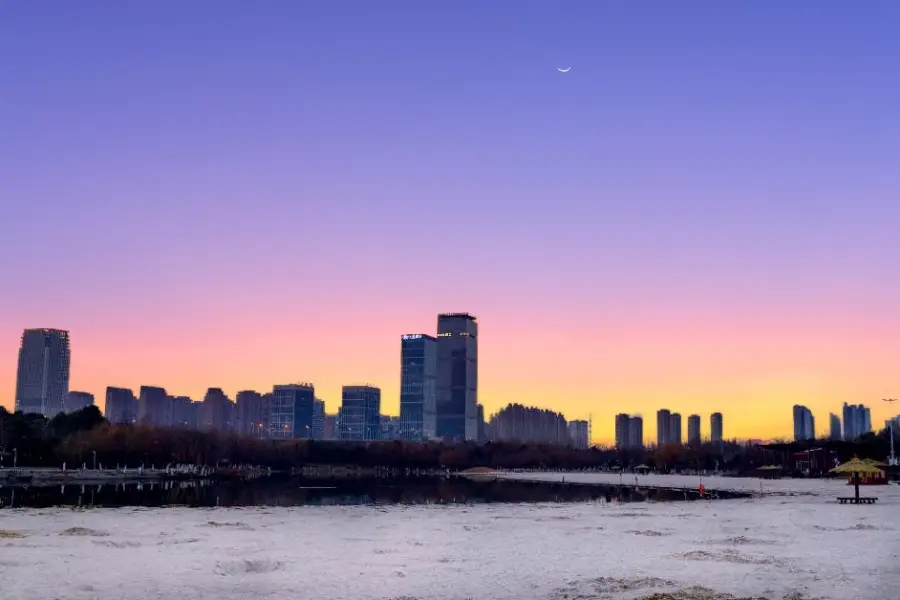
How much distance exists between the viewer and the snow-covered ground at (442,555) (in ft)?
91.2

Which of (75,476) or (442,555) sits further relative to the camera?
(75,476)

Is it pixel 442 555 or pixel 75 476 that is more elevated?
pixel 442 555

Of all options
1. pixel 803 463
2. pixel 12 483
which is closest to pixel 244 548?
pixel 12 483

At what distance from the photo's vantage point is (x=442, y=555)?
36.5 m

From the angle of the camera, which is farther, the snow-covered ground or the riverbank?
the riverbank

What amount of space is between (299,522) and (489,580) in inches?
989

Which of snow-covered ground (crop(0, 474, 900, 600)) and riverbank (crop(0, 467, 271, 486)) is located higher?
snow-covered ground (crop(0, 474, 900, 600))

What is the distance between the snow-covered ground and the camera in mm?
27812

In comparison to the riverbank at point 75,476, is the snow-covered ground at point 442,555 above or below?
above

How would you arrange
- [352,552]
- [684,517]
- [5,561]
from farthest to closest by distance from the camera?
[684,517]
[352,552]
[5,561]

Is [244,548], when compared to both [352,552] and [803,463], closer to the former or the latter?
[352,552]

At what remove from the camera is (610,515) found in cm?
5947

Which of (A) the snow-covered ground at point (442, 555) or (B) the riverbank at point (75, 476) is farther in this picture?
(B) the riverbank at point (75, 476)

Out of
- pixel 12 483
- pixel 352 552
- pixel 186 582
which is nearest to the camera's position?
pixel 186 582
